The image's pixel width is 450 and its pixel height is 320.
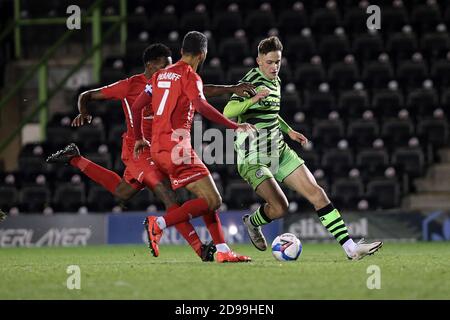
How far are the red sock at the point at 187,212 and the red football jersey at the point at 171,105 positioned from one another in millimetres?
499

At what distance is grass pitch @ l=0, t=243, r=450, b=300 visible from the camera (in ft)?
19.3

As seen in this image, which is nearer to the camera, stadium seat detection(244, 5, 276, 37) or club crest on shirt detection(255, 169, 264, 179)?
club crest on shirt detection(255, 169, 264, 179)

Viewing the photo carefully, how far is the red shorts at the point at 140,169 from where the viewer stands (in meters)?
9.30

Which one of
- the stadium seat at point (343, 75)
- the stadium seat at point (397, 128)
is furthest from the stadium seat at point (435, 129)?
the stadium seat at point (343, 75)

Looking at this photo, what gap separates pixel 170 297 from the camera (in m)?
5.75

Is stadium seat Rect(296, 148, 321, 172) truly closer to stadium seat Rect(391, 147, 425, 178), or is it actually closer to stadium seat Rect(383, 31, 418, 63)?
stadium seat Rect(391, 147, 425, 178)

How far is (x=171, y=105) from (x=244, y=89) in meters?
0.67

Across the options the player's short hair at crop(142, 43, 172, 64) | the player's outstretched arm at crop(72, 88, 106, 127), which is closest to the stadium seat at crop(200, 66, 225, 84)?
the player's outstretched arm at crop(72, 88, 106, 127)

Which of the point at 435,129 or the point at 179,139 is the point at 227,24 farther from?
the point at 179,139

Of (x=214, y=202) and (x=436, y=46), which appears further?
(x=436, y=46)

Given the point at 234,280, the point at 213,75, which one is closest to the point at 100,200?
the point at 213,75

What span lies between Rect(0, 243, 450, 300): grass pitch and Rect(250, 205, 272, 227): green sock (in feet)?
1.65

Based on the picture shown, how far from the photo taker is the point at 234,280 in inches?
262

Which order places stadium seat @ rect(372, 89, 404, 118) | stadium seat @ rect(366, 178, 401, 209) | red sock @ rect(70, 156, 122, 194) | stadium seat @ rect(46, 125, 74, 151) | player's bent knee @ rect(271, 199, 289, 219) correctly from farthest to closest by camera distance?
stadium seat @ rect(46, 125, 74, 151)
stadium seat @ rect(372, 89, 404, 118)
stadium seat @ rect(366, 178, 401, 209)
red sock @ rect(70, 156, 122, 194)
player's bent knee @ rect(271, 199, 289, 219)
